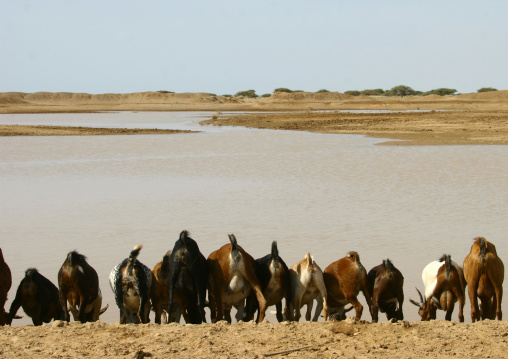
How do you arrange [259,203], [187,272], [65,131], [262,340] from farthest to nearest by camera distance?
[65,131] < [259,203] < [187,272] < [262,340]

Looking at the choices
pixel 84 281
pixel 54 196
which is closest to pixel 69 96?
pixel 54 196

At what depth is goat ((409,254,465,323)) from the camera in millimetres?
7141

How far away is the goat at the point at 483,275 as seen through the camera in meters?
7.00

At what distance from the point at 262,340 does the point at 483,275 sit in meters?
2.42

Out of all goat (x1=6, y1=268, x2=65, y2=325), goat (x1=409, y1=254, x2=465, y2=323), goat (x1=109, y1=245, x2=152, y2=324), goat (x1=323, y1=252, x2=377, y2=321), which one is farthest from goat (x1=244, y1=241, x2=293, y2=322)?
goat (x1=6, y1=268, x2=65, y2=325)

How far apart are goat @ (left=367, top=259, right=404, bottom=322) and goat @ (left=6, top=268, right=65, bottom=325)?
3187mm

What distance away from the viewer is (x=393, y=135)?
32469mm

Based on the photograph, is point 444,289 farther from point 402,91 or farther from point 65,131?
point 402,91

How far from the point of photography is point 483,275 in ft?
23.1

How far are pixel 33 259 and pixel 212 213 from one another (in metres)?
4.24

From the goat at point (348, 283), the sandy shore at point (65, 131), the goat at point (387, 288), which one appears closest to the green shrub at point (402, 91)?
the sandy shore at point (65, 131)

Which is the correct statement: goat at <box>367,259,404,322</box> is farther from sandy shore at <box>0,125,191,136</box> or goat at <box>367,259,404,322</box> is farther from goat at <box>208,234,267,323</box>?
sandy shore at <box>0,125,191,136</box>

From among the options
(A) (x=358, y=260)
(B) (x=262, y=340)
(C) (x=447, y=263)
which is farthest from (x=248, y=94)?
(B) (x=262, y=340)

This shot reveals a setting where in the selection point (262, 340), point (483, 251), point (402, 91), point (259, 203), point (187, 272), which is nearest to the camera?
point (262, 340)
